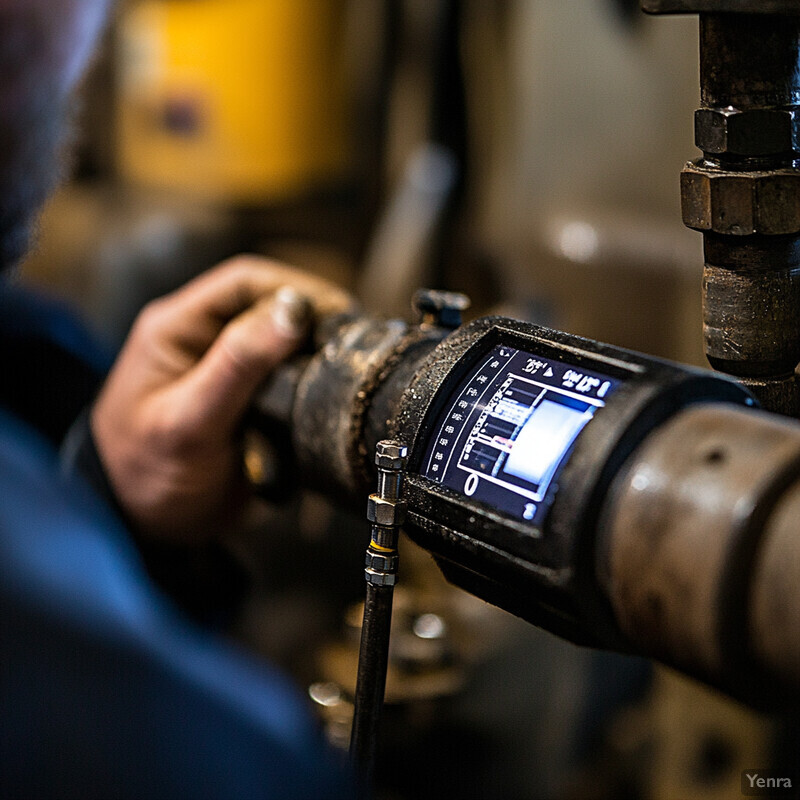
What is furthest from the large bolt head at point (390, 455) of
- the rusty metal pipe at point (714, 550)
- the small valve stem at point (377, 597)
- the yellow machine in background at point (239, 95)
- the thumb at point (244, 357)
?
the yellow machine in background at point (239, 95)

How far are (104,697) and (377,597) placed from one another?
171 mm

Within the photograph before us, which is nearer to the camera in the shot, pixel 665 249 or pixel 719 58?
pixel 719 58

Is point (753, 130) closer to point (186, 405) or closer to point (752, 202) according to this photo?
point (752, 202)

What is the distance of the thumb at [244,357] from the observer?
2.12 ft

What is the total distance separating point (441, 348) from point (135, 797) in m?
0.26

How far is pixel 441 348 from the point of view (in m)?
0.49

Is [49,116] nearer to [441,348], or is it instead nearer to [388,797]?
[441,348]

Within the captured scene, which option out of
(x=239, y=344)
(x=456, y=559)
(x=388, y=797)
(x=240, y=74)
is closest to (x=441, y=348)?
(x=456, y=559)

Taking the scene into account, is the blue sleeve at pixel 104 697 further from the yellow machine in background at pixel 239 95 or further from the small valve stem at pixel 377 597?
the yellow machine in background at pixel 239 95

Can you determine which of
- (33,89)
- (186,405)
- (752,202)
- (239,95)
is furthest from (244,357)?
(239,95)

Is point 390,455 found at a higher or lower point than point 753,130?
lower

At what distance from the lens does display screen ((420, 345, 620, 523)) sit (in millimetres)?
401

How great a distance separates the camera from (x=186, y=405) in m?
0.72

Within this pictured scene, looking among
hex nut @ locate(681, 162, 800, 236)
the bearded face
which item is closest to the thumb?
the bearded face
